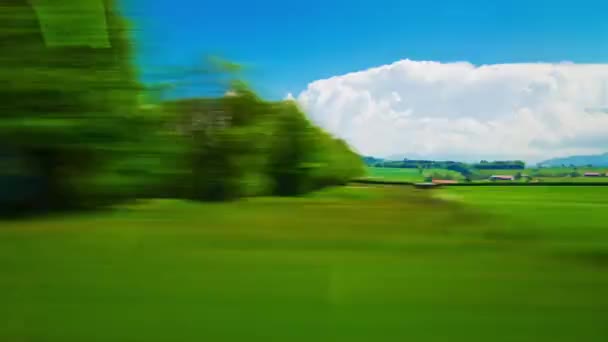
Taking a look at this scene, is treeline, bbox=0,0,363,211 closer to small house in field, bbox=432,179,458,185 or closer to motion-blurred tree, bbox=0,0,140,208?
motion-blurred tree, bbox=0,0,140,208

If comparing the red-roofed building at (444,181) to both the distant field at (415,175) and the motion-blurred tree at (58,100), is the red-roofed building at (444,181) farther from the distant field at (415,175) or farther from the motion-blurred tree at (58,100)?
the motion-blurred tree at (58,100)

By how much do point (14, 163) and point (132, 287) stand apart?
2.50 m

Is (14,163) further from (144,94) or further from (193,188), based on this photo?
(193,188)

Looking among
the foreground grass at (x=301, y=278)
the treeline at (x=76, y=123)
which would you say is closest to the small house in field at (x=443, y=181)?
the foreground grass at (x=301, y=278)

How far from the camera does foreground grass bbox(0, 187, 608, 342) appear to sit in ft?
10.6

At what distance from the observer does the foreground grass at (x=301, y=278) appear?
3219 mm

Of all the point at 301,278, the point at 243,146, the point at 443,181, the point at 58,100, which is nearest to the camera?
the point at 301,278

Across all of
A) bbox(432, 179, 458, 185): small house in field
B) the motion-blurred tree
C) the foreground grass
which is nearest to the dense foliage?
the motion-blurred tree

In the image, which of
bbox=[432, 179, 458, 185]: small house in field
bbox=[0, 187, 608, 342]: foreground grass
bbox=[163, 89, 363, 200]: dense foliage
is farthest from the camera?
bbox=[432, 179, 458, 185]: small house in field

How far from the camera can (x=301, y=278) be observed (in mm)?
3928

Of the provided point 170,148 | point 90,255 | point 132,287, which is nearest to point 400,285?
point 132,287

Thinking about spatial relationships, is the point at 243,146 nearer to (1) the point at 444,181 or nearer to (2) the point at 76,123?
(1) the point at 444,181

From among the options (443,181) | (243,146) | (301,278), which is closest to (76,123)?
(301,278)

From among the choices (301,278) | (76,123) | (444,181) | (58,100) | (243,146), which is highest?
(58,100)
